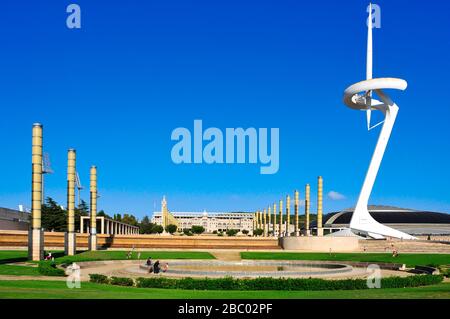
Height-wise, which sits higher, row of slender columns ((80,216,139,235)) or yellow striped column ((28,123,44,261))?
yellow striped column ((28,123,44,261))

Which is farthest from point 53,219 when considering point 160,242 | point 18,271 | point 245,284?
point 245,284

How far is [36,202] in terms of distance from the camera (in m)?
33.1

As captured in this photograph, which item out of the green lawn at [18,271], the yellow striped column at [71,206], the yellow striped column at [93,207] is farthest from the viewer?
the yellow striped column at [93,207]

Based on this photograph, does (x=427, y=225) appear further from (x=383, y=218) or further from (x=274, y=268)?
(x=274, y=268)

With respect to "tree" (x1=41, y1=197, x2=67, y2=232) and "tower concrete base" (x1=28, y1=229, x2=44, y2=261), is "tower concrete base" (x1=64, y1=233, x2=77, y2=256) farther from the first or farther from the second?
"tree" (x1=41, y1=197, x2=67, y2=232)

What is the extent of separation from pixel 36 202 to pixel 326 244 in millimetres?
29089

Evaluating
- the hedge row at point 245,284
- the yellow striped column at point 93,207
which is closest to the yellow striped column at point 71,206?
the yellow striped column at point 93,207

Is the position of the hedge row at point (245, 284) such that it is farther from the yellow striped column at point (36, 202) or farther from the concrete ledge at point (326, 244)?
the concrete ledge at point (326, 244)

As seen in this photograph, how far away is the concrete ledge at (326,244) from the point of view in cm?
5225

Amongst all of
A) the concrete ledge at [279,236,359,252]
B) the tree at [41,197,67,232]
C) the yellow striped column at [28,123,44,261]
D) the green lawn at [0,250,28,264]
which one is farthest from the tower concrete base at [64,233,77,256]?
the tree at [41,197,67,232]

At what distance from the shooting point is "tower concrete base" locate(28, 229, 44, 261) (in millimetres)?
32531

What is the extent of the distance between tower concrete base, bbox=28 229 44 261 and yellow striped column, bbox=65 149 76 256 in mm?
6807

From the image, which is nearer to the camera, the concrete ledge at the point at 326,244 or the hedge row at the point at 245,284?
the hedge row at the point at 245,284
